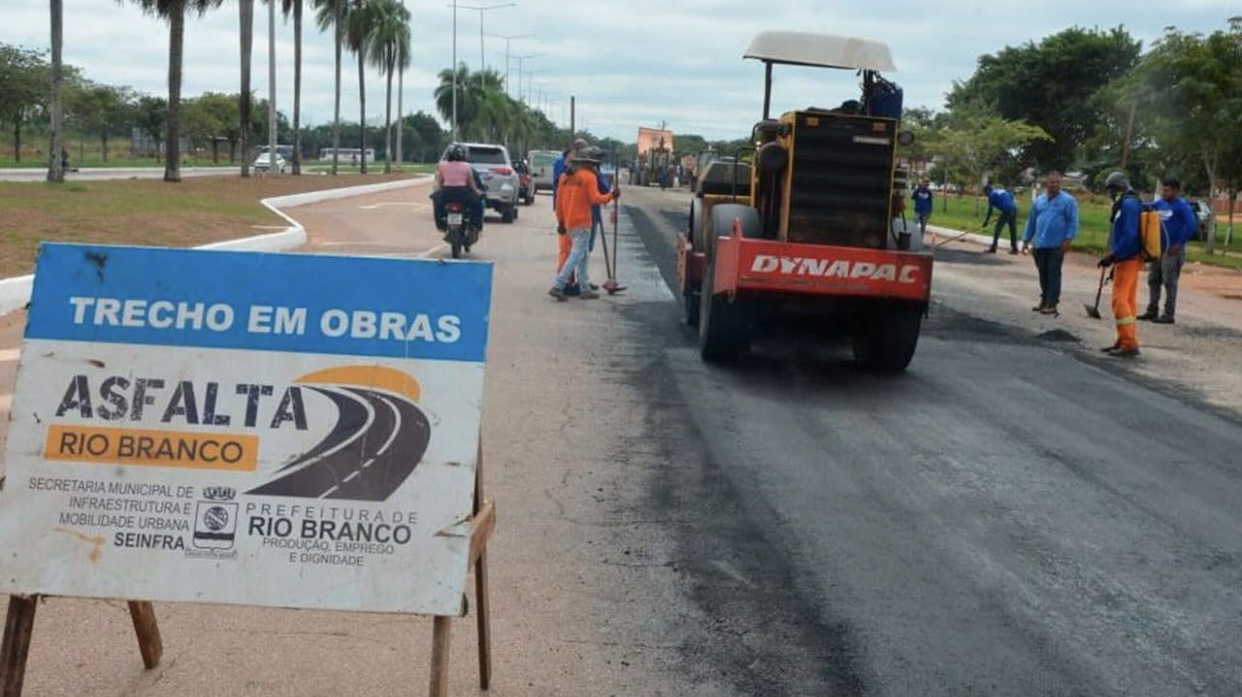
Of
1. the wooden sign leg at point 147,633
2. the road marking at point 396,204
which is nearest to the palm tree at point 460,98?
the road marking at point 396,204

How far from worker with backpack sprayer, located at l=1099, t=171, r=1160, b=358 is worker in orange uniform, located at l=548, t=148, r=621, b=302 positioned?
582 centimetres

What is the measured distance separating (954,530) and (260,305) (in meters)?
3.98

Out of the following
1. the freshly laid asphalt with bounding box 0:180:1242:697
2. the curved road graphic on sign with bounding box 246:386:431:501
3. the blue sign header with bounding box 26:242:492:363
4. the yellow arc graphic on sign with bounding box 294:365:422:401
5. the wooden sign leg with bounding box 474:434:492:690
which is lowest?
the freshly laid asphalt with bounding box 0:180:1242:697

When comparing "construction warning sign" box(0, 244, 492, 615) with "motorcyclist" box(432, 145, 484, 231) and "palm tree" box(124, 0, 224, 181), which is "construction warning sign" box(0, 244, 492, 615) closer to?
"motorcyclist" box(432, 145, 484, 231)

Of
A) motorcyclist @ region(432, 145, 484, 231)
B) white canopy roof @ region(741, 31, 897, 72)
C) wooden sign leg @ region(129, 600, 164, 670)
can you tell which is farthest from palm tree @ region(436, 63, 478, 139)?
wooden sign leg @ region(129, 600, 164, 670)

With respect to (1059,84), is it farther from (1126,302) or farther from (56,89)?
(1126,302)

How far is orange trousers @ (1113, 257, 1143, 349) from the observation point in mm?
13555

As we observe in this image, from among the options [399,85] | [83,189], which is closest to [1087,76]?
[399,85]

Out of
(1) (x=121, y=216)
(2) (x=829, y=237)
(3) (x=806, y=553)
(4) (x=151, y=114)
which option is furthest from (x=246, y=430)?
(4) (x=151, y=114)

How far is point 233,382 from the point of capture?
4043mm

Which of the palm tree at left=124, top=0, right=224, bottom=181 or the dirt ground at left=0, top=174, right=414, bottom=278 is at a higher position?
the palm tree at left=124, top=0, right=224, bottom=181

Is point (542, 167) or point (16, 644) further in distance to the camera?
point (542, 167)

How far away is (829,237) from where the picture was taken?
12.0m

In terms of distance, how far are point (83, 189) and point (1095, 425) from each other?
2877 cm
